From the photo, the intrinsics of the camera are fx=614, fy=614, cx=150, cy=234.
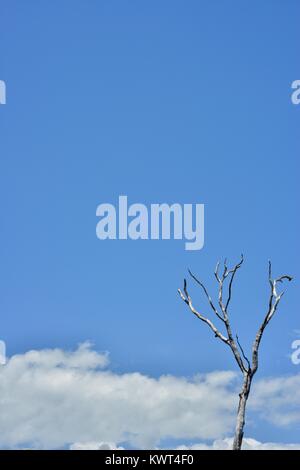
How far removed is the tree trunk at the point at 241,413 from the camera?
516 inches

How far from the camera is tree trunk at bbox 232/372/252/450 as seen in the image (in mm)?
13102

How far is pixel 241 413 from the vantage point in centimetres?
1327

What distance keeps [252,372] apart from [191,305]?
2.18 metres
